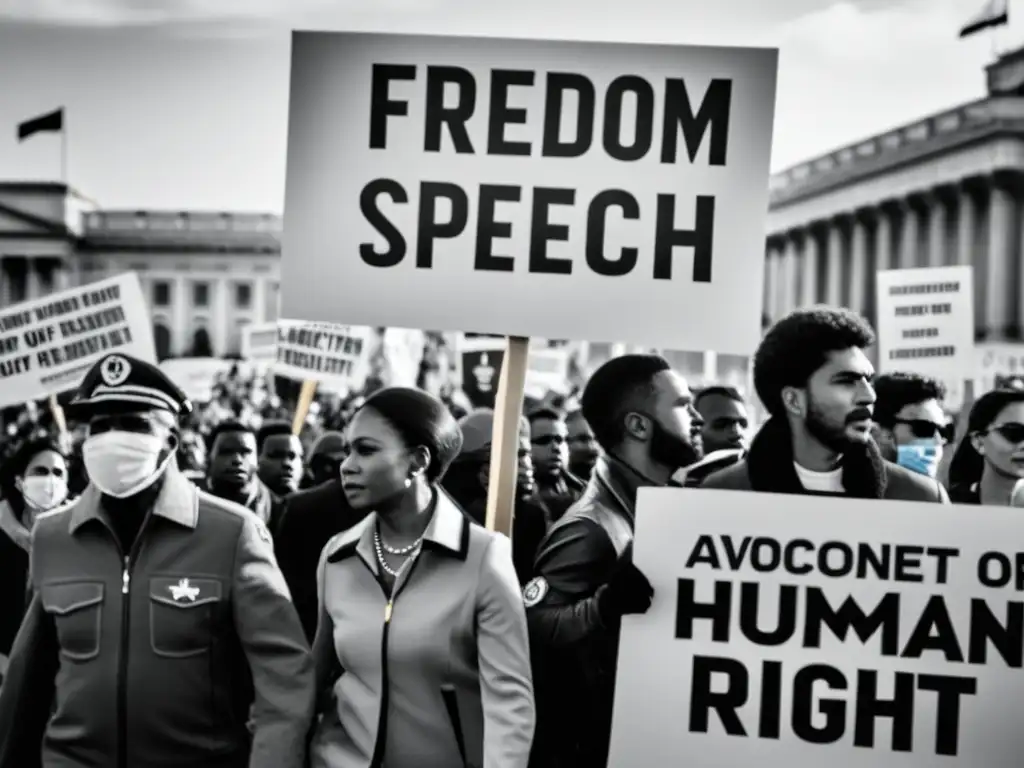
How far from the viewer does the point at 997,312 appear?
51781 millimetres

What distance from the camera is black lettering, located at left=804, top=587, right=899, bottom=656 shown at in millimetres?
3754

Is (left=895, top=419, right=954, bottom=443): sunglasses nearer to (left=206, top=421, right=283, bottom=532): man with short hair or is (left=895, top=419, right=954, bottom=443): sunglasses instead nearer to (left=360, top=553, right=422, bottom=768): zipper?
(left=206, top=421, right=283, bottom=532): man with short hair

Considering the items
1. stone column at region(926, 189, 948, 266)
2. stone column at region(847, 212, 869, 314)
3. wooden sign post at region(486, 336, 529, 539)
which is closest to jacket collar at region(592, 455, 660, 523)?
wooden sign post at region(486, 336, 529, 539)

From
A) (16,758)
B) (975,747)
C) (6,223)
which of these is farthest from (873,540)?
(6,223)

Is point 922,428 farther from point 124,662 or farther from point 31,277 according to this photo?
point 31,277

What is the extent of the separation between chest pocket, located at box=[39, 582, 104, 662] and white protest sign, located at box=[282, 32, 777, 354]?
0.98 meters

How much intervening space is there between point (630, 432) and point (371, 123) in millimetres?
1028

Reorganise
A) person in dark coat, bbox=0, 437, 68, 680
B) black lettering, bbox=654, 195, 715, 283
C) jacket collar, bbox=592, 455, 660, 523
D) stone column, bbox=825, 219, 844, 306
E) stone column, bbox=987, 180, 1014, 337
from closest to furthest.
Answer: jacket collar, bbox=592, 455, 660, 523 < black lettering, bbox=654, 195, 715, 283 < person in dark coat, bbox=0, 437, 68, 680 < stone column, bbox=987, 180, 1014, 337 < stone column, bbox=825, 219, 844, 306

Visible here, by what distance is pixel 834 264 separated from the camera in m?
66.2

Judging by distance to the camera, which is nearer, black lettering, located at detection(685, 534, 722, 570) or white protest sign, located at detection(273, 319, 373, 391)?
black lettering, located at detection(685, 534, 722, 570)

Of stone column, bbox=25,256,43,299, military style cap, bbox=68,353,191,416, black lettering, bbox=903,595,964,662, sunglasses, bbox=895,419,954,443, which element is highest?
stone column, bbox=25,256,43,299

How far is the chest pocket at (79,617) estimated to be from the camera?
12.8 feet

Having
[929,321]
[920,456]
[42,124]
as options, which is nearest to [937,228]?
[42,124]

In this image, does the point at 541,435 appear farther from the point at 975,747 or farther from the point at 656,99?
the point at 975,747
